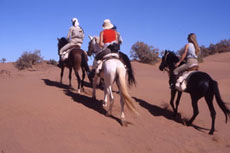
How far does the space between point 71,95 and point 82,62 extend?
5.37 ft

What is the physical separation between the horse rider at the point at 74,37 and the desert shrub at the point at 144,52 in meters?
16.5

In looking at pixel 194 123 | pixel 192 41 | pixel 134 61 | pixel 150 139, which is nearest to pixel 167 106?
pixel 194 123

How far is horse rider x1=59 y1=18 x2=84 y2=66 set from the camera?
10.1 meters

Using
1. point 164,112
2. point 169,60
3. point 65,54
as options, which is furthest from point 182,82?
point 65,54

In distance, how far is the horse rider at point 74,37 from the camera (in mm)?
10109

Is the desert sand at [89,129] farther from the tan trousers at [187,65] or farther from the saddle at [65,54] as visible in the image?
the saddle at [65,54]

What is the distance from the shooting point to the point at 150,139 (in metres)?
5.62

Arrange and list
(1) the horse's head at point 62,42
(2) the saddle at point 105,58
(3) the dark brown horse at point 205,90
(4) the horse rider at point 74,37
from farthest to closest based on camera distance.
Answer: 1. (1) the horse's head at point 62,42
2. (4) the horse rider at point 74,37
3. (2) the saddle at point 105,58
4. (3) the dark brown horse at point 205,90

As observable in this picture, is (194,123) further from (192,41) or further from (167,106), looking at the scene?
(192,41)

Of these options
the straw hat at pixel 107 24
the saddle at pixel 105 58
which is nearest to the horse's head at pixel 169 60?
the saddle at pixel 105 58

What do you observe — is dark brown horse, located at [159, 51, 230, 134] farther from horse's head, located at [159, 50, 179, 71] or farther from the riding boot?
horse's head, located at [159, 50, 179, 71]

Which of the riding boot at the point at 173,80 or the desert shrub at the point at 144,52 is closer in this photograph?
the riding boot at the point at 173,80

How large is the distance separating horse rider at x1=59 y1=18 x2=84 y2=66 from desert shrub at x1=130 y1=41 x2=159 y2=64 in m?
16.5

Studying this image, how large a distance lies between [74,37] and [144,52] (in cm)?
1697
